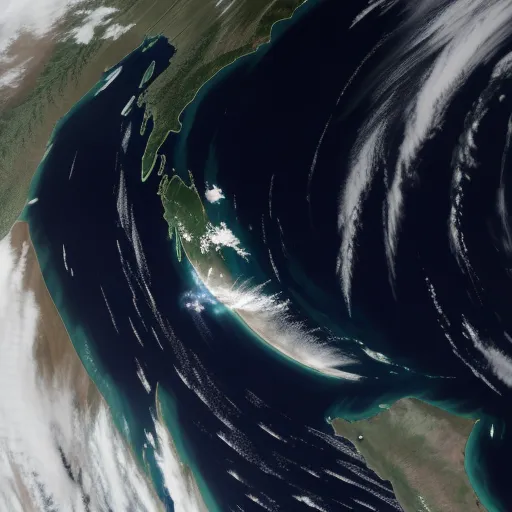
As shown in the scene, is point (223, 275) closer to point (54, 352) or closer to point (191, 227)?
point (191, 227)

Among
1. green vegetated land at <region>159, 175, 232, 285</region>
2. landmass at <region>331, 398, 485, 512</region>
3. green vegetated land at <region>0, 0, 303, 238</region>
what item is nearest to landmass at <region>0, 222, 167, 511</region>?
green vegetated land at <region>0, 0, 303, 238</region>

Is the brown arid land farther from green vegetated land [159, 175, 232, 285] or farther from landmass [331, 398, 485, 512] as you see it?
landmass [331, 398, 485, 512]

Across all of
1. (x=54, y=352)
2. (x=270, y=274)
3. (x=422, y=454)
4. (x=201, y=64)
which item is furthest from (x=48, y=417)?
(x=201, y=64)

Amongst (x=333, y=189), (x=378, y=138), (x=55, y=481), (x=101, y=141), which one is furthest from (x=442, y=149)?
(x=55, y=481)

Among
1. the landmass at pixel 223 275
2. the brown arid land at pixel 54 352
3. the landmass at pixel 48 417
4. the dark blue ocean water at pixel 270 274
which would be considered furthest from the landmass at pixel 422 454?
the brown arid land at pixel 54 352

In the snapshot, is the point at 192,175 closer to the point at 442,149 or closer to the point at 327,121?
the point at 327,121

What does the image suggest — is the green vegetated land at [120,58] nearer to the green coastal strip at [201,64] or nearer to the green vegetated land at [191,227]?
the green coastal strip at [201,64]
